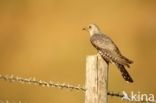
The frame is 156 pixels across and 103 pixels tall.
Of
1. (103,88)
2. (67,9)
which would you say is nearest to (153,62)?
(67,9)

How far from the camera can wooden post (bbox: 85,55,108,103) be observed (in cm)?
652

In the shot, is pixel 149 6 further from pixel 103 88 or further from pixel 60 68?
pixel 103 88

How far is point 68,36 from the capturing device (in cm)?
1652

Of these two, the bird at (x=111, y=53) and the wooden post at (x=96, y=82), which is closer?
the wooden post at (x=96, y=82)

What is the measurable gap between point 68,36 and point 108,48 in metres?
8.76

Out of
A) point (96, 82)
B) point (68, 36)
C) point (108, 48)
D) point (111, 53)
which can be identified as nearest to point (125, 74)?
point (111, 53)

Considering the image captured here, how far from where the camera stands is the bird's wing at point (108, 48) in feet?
24.3

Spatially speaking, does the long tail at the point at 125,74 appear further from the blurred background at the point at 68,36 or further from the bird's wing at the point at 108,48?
the blurred background at the point at 68,36

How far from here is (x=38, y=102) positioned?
1421 cm

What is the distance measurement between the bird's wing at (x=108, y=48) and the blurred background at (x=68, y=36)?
6.78 meters

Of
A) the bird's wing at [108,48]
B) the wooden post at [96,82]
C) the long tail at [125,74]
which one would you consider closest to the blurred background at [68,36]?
the bird's wing at [108,48]

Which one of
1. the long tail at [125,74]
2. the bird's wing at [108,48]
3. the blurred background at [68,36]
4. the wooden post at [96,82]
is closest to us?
the wooden post at [96,82]

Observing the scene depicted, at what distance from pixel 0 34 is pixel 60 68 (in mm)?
1878

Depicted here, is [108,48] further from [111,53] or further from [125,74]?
[125,74]
